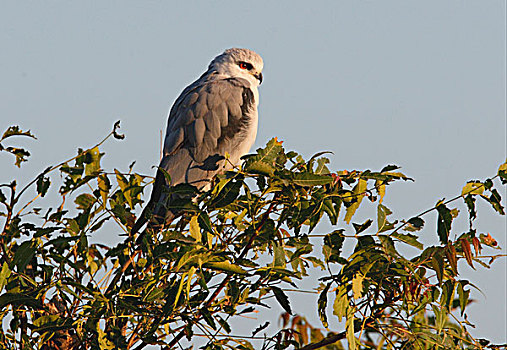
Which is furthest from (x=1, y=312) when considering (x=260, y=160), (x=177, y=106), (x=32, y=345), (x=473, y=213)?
(x=177, y=106)

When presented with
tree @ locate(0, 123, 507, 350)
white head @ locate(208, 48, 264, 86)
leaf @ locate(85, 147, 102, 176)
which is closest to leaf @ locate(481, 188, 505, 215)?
tree @ locate(0, 123, 507, 350)

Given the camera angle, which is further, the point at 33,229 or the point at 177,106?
the point at 177,106

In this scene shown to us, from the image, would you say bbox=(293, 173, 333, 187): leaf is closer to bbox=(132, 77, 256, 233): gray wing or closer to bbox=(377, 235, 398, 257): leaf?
bbox=(377, 235, 398, 257): leaf

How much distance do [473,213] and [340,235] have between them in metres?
0.48

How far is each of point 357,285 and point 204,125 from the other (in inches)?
112

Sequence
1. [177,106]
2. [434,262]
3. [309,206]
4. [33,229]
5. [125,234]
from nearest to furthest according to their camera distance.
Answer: [434,262] < [309,206] < [125,234] < [33,229] < [177,106]

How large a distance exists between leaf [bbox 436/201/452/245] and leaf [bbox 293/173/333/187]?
39 centimetres

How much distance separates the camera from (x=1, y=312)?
222cm

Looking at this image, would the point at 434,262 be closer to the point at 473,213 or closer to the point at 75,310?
the point at 473,213

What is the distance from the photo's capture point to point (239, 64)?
5.73 meters

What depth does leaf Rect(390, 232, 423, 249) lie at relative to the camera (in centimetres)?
221

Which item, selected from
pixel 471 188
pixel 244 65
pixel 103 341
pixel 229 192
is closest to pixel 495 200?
pixel 471 188

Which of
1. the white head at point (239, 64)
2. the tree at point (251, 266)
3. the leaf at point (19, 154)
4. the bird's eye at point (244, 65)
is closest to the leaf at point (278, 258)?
the tree at point (251, 266)

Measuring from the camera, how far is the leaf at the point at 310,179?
2.21m
